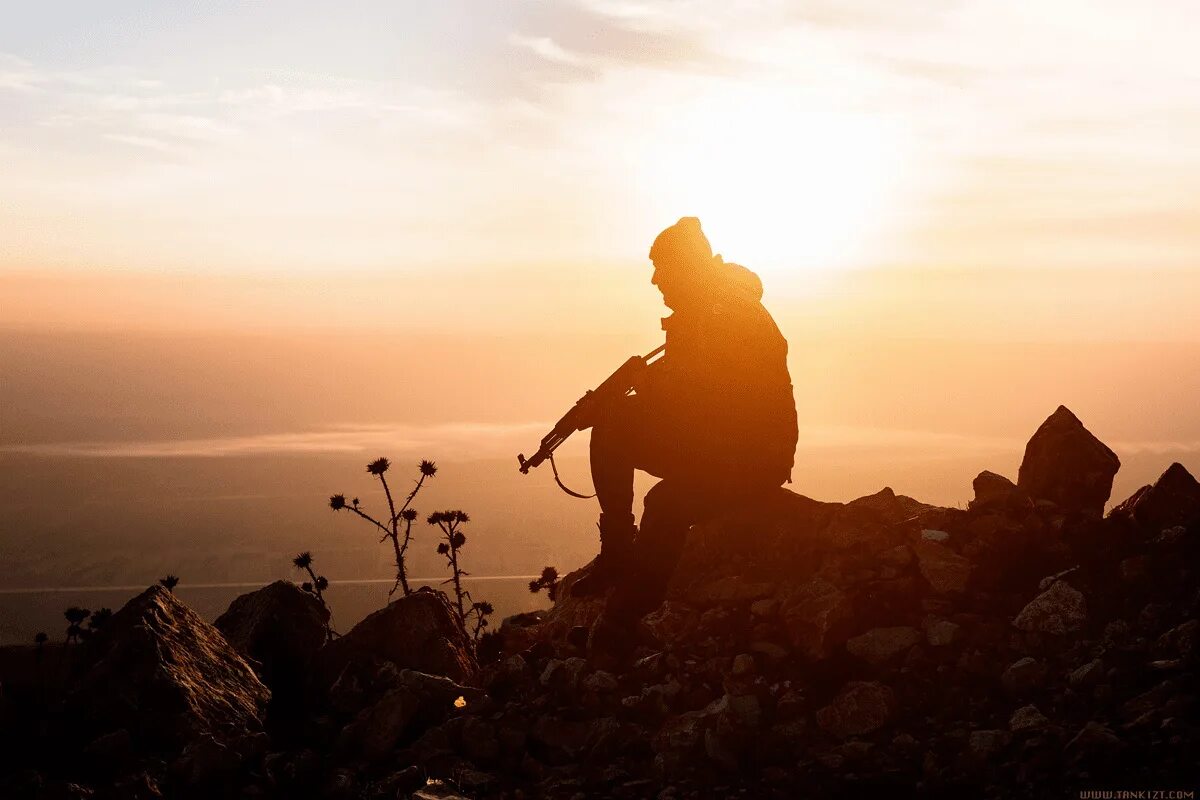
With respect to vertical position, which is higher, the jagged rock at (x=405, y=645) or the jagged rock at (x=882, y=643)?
the jagged rock at (x=882, y=643)

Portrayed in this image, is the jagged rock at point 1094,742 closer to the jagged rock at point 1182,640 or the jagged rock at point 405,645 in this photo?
the jagged rock at point 1182,640

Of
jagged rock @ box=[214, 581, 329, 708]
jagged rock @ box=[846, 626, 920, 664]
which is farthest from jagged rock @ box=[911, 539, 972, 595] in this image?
jagged rock @ box=[214, 581, 329, 708]

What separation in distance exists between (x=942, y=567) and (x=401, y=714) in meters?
5.00

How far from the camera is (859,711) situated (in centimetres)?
906

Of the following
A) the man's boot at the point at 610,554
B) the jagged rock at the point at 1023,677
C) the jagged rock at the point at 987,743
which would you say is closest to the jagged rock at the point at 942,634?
the jagged rock at the point at 1023,677

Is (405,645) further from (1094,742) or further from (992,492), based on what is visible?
(1094,742)

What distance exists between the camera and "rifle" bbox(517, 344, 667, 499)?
11.1 m

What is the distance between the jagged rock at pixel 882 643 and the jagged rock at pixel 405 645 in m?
3.77

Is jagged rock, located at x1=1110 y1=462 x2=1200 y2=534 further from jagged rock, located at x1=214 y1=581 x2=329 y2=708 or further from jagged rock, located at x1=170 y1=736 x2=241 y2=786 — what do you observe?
jagged rock, located at x1=170 y1=736 x2=241 y2=786

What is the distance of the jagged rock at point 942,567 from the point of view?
10516mm

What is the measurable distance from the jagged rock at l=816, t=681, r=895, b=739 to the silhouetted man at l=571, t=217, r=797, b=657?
7.72ft

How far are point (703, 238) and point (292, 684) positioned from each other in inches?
238

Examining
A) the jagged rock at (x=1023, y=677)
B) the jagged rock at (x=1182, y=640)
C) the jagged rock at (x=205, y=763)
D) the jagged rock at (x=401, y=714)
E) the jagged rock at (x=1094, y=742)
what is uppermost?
the jagged rock at (x=1182, y=640)

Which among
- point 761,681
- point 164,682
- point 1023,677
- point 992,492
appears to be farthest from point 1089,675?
point 164,682
